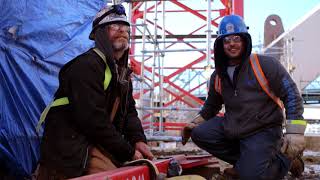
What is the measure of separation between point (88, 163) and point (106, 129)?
211 millimetres

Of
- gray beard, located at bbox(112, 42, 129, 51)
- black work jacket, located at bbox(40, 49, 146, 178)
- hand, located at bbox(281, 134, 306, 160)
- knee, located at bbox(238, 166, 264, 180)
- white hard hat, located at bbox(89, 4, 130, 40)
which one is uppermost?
white hard hat, located at bbox(89, 4, 130, 40)

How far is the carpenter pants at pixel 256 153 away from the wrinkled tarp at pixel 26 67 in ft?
4.64

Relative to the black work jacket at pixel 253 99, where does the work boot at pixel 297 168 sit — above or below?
below

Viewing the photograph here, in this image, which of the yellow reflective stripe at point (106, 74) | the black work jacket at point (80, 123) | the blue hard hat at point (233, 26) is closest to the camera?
the black work jacket at point (80, 123)

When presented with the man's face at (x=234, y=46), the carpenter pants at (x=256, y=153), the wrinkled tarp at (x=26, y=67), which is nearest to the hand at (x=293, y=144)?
the carpenter pants at (x=256, y=153)

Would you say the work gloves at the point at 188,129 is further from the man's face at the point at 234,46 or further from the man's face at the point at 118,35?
the man's face at the point at 118,35

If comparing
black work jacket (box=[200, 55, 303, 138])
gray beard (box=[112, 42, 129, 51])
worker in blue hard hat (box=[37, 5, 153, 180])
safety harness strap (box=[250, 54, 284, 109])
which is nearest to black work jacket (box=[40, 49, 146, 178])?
worker in blue hard hat (box=[37, 5, 153, 180])

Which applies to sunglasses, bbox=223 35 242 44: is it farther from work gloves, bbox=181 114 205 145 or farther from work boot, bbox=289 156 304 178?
work boot, bbox=289 156 304 178

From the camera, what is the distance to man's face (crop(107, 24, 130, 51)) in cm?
247

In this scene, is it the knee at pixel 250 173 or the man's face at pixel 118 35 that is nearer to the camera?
the man's face at pixel 118 35

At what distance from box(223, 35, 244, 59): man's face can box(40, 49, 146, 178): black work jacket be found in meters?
1.21

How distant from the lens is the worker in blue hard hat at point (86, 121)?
2127 millimetres

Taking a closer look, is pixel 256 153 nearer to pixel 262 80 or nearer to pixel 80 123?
pixel 262 80

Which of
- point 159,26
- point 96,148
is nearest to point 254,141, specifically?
point 96,148
